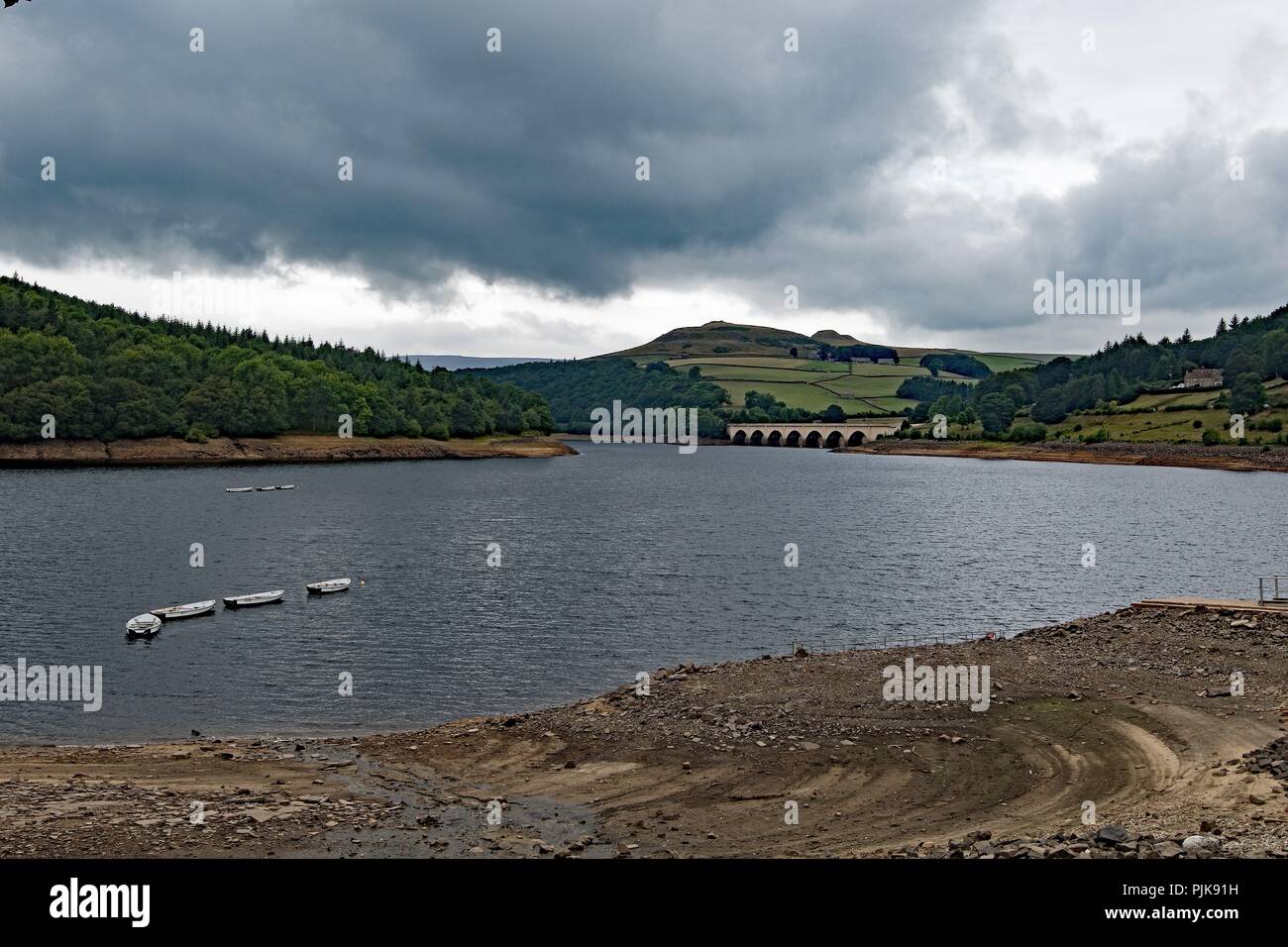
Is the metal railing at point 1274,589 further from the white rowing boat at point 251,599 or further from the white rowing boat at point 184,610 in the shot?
the white rowing boat at point 184,610

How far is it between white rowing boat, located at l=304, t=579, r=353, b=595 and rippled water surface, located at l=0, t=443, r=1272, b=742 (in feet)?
3.59

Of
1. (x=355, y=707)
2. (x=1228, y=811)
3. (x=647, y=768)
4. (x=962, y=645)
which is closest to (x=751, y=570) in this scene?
(x=962, y=645)

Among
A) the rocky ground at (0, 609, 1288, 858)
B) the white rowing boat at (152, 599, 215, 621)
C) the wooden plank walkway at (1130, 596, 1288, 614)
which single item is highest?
the wooden plank walkway at (1130, 596, 1288, 614)

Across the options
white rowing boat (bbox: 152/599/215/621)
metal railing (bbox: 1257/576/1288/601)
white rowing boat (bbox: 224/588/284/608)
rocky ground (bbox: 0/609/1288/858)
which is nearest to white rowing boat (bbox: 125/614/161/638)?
white rowing boat (bbox: 152/599/215/621)

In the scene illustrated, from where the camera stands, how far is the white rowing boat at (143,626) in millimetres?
56062

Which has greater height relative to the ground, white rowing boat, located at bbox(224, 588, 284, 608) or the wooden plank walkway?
the wooden plank walkway

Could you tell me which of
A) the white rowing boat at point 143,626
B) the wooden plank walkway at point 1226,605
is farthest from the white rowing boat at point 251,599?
the wooden plank walkway at point 1226,605

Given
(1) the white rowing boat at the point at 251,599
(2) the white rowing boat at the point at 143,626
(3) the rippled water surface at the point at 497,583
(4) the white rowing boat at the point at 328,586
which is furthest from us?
(4) the white rowing boat at the point at 328,586

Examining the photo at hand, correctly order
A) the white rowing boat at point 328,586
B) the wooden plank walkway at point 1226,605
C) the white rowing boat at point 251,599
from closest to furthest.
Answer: the wooden plank walkway at point 1226,605 → the white rowing boat at point 251,599 → the white rowing boat at point 328,586

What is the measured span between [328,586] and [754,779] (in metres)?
50.8

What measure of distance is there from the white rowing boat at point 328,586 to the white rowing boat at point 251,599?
283 cm

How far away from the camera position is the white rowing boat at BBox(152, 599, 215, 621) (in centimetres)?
6088

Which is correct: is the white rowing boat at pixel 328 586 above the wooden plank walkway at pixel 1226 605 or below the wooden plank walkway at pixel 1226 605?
below

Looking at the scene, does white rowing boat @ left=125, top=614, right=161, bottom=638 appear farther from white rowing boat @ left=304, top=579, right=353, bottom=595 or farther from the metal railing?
the metal railing
